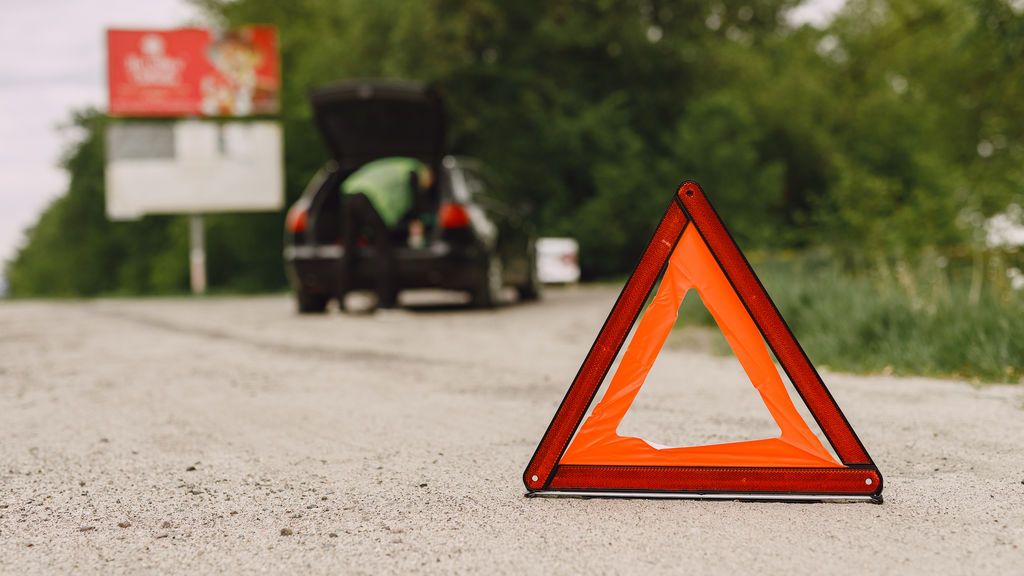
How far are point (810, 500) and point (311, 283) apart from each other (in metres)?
8.89

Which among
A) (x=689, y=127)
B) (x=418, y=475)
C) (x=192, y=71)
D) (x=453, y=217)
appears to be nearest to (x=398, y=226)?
(x=453, y=217)

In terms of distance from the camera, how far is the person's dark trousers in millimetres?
10938

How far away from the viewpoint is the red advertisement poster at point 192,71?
83.4 feet

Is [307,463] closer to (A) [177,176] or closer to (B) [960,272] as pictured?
(B) [960,272]

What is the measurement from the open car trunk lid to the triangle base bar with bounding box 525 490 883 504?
27.0ft

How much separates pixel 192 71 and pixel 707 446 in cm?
2490

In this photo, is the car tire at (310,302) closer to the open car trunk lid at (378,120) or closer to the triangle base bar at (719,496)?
the open car trunk lid at (378,120)

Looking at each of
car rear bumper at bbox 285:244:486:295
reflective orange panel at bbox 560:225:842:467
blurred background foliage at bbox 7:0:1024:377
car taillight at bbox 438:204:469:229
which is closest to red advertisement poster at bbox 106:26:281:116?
blurred background foliage at bbox 7:0:1024:377

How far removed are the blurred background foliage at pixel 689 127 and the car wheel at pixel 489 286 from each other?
197cm

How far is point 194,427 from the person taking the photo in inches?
192

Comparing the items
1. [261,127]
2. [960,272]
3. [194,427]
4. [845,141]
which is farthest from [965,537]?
[845,141]

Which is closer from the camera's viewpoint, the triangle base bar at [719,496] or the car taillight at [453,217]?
the triangle base bar at [719,496]

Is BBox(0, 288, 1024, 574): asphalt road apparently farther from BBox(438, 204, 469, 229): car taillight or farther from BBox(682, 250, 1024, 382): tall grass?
BBox(438, 204, 469, 229): car taillight

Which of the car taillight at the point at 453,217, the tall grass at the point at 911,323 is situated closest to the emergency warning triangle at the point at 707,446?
the tall grass at the point at 911,323
